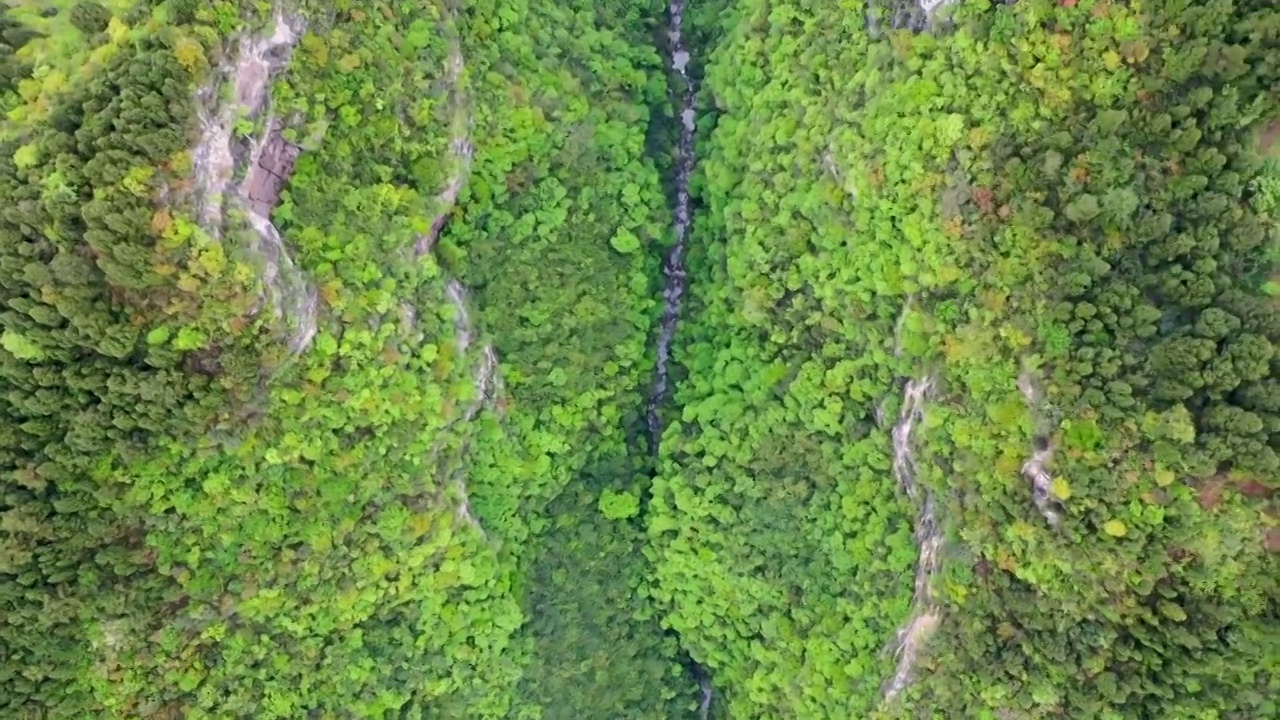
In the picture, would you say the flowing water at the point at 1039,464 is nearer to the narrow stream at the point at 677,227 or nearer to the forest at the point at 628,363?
the forest at the point at 628,363

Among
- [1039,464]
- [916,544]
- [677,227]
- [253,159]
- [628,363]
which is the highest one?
[1039,464]

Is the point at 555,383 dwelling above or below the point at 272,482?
above

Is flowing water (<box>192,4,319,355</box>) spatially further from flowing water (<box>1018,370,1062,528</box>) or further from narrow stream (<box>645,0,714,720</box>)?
flowing water (<box>1018,370,1062,528</box>)

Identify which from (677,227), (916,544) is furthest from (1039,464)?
(677,227)

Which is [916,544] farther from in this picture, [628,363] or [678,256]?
[678,256]

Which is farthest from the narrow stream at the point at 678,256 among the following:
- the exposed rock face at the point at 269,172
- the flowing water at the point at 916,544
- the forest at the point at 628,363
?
the exposed rock face at the point at 269,172

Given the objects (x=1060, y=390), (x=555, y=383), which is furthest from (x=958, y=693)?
(x=555, y=383)

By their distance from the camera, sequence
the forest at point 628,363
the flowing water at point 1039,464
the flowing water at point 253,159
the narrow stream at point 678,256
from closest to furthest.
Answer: the forest at point 628,363 < the flowing water at point 253,159 < the flowing water at point 1039,464 < the narrow stream at point 678,256

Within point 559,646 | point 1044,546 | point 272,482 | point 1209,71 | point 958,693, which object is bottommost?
point 559,646

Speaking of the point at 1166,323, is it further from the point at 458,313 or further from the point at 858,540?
the point at 458,313
